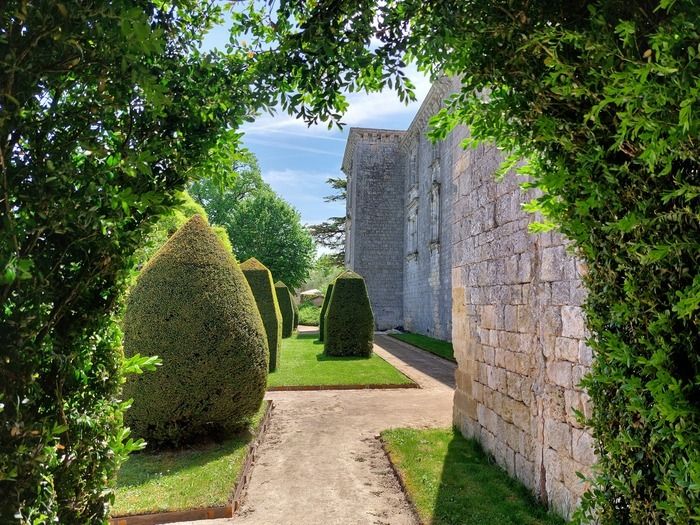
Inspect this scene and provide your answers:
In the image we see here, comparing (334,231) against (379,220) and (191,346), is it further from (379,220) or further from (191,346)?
(191,346)

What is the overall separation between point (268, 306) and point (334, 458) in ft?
23.0

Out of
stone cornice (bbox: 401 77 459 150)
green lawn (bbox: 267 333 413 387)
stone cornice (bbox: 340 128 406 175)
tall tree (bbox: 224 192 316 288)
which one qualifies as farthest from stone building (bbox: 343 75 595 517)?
stone cornice (bbox: 340 128 406 175)

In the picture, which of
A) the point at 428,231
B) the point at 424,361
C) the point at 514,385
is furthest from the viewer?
the point at 428,231

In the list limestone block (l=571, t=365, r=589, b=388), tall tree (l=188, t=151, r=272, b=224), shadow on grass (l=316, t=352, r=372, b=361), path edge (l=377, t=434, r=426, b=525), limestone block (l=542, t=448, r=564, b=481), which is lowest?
shadow on grass (l=316, t=352, r=372, b=361)

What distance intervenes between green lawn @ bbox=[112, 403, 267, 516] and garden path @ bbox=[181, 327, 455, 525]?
0.26m

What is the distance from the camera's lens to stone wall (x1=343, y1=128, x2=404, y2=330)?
95.6 ft

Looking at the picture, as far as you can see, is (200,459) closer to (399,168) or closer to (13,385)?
(13,385)

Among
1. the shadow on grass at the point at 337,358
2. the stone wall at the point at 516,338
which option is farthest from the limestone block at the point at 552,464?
the shadow on grass at the point at 337,358

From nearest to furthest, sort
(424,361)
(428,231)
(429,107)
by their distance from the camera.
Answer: (424,361) < (428,231) < (429,107)

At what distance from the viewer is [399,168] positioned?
30.5 metres

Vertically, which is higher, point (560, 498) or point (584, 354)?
point (584, 354)

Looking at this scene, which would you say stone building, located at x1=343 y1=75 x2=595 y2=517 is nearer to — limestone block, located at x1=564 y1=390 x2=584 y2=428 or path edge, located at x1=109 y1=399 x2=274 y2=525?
limestone block, located at x1=564 y1=390 x2=584 y2=428

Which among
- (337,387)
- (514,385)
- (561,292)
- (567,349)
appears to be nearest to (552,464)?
(514,385)

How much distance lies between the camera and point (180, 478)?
4.99 m
